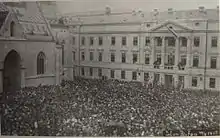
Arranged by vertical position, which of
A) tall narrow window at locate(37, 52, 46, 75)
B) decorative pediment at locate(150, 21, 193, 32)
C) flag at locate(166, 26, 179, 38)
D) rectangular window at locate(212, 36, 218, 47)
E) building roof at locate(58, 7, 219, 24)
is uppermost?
building roof at locate(58, 7, 219, 24)

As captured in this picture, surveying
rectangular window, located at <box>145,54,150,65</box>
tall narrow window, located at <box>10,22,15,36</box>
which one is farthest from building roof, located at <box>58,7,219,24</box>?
tall narrow window, located at <box>10,22,15,36</box>

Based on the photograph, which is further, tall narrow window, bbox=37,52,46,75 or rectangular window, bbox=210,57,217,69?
tall narrow window, bbox=37,52,46,75

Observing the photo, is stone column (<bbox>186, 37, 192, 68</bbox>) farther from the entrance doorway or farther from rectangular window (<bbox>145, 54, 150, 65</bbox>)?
rectangular window (<bbox>145, 54, 150, 65</bbox>)

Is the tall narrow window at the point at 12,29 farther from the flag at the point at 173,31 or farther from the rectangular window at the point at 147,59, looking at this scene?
the flag at the point at 173,31

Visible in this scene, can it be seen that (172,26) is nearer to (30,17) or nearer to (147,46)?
(147,46)

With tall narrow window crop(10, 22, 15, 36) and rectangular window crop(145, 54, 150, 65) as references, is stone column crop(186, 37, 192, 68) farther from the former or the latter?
tall narrow window crop(10, 22, 15, 36)

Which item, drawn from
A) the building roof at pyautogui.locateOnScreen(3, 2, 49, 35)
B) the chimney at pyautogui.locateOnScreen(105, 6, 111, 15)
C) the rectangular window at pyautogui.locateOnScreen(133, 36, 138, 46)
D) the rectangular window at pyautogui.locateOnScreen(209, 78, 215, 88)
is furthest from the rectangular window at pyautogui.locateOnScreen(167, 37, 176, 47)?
the building roof at pyautogui.locateOnScreen(3, 2, 49, 35)

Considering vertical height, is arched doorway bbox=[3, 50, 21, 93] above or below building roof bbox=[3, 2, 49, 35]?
below

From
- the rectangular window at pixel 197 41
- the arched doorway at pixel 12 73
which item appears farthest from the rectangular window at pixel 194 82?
the arched doorway at pixel 12 73
